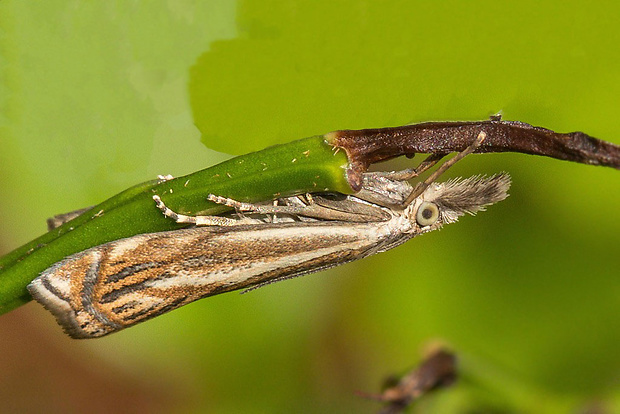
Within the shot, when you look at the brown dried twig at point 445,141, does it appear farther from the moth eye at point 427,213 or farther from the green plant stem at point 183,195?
the moth eye at point 427,213

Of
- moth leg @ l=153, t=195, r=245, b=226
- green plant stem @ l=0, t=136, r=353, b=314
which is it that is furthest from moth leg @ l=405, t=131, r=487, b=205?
moth leg @ l=153, t=195, r=245, b=226

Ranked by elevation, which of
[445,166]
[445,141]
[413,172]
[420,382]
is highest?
[413,172]

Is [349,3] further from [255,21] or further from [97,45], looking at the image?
[97,45]

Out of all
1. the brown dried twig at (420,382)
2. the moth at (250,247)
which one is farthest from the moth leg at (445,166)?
the brown dried twig at (420,382)

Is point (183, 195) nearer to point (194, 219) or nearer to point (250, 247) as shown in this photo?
point (194, 219)

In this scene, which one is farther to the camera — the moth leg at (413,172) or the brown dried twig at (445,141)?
the moth leg at (413,172)

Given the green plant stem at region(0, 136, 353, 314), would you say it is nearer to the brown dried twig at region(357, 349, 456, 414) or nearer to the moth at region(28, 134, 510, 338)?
the moth at region(28, 134, 510, 338)

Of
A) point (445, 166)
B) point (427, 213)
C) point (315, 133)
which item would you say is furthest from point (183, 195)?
point (427, 213)
